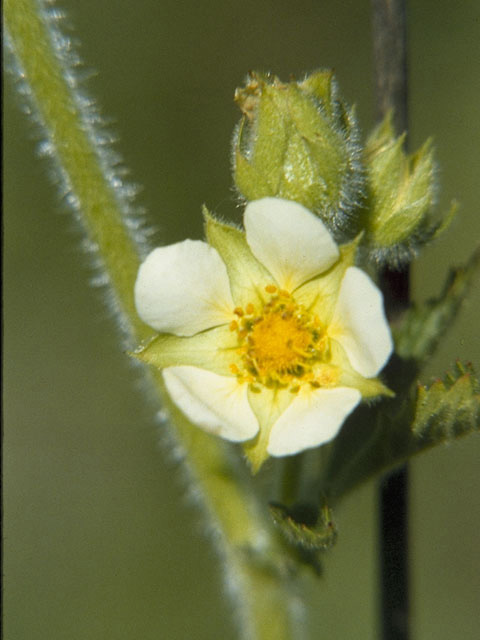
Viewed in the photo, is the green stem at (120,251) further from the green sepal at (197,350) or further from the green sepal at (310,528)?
the green sepal at (310,528)

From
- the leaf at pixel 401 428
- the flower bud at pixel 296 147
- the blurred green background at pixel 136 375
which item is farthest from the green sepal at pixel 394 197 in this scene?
the blurred green background at pixel 136 375

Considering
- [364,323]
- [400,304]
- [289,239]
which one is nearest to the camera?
[364,323]

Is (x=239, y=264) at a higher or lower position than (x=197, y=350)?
higher

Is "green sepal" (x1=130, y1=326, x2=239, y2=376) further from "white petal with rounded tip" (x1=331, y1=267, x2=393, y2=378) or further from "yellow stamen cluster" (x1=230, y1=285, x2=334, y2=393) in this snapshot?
"white petal with rounded tip" (x1=331, y1=267, x2=393, y2=378)

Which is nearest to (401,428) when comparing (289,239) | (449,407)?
(449,407)

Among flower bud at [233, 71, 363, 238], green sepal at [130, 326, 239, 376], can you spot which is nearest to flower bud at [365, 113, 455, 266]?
flower bud at [233, 71, 363, 238]

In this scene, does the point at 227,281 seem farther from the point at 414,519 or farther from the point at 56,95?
the point at 414,519

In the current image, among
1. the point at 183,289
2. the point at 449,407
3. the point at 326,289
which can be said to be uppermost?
the point at 183,289

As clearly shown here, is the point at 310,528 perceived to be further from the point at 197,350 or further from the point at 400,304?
the point at 400,304
